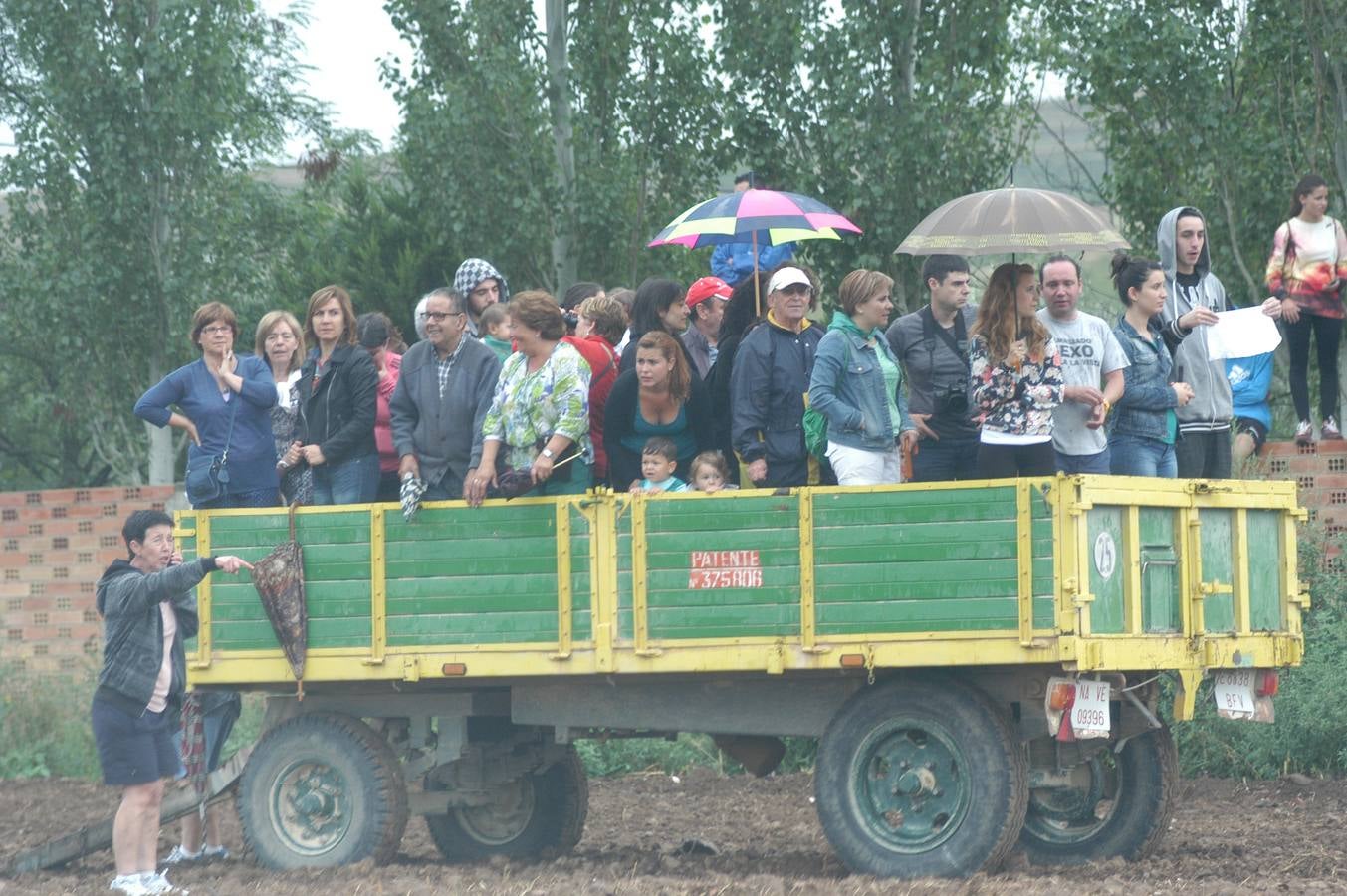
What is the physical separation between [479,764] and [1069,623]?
9.82 feet

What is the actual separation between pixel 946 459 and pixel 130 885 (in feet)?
12.4

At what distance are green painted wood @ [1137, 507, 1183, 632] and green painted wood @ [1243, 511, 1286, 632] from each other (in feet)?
1.47

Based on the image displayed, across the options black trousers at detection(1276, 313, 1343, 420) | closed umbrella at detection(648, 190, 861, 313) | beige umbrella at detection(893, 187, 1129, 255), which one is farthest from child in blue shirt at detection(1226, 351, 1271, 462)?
beige umbrella at detection(893, 187, 1129, 255)

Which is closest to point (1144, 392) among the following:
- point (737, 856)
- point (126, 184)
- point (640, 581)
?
point (640, 581)

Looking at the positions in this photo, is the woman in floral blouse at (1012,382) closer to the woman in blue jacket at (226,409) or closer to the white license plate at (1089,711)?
the white license plate at (1089,711)

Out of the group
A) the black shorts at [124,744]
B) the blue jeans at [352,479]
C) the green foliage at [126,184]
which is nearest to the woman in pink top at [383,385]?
the blue jeans at [352,479]

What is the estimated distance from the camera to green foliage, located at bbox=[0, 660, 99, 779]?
13.9 metres

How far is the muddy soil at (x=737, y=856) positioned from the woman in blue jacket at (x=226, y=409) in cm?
171

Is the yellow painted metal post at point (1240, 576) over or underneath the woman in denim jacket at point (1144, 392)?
underneath

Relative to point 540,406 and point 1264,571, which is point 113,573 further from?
point 1264,571

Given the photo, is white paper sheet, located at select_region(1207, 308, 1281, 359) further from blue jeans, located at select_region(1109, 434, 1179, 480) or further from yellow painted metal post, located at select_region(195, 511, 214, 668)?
yellow painted metal post, located at select_region(195, 511, 214, 668)

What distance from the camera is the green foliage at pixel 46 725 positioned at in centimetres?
1385

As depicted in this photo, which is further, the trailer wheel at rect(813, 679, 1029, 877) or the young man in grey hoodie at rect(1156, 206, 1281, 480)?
the young man in grey hoodie at rect(1156, 206, 1281, 480)

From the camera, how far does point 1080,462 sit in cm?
846
